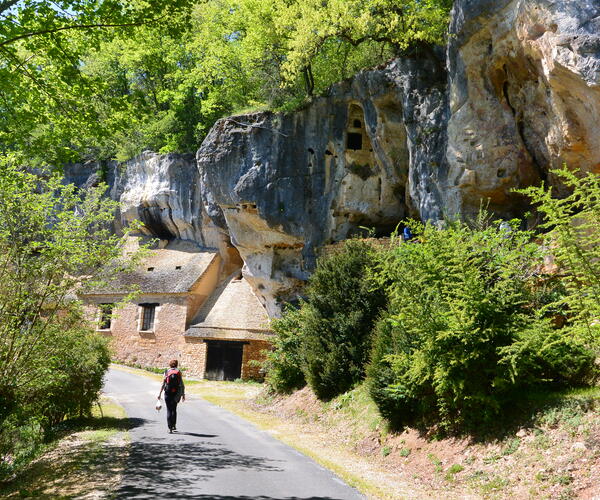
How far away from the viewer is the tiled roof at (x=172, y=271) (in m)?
30.3

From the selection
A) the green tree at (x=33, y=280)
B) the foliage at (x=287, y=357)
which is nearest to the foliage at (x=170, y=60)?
the green tree at (x=33, y=280)

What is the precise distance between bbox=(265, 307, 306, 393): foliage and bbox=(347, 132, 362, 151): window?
327 inches

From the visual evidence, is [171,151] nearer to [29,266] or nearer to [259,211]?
[259,211]

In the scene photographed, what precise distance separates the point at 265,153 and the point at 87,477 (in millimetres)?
17364

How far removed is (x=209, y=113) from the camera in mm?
30016

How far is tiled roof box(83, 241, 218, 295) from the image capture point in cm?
3028

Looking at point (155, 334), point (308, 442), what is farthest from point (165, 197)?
point (308, 442)

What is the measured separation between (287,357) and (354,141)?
33.0ft

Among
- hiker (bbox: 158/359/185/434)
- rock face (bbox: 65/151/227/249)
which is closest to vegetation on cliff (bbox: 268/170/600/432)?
hiker (bbox: 158/359/185/434)

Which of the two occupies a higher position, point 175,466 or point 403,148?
point 403,148

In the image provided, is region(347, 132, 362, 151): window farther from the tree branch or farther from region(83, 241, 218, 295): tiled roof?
the tree branch

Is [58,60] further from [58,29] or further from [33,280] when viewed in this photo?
[33,280]

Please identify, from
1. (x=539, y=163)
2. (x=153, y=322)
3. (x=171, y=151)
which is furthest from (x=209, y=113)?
(x=539, y=163)

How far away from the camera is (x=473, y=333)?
834cm
